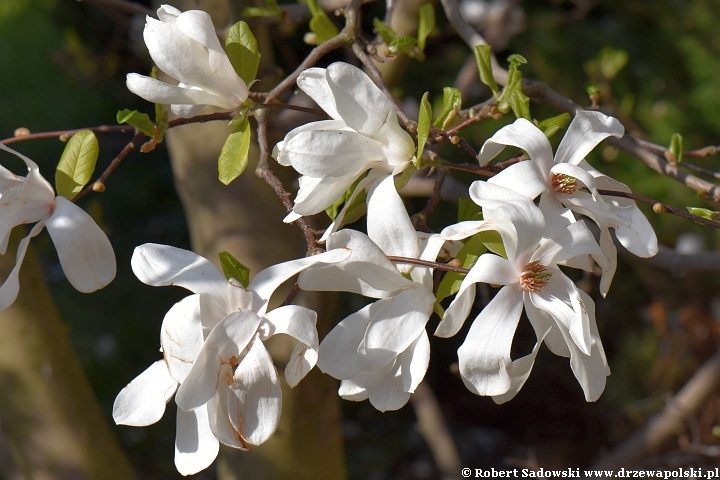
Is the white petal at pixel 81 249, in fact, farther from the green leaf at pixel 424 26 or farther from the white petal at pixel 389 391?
the green leaf at pixel 424 26

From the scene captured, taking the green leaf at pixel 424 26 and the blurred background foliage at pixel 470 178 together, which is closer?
the green leaf at pixel 424 26

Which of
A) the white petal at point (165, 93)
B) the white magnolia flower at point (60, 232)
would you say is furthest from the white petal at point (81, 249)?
the white petal at point (165, 93)

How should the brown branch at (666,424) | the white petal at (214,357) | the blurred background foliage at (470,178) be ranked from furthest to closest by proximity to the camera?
the blurred background foliage at (470,178) < the brown branch at (666,424) < the white petal at (214,357)

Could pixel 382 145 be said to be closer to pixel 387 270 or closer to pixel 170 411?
pixel 387 270

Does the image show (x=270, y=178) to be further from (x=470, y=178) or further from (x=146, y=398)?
(x=470, y=178)

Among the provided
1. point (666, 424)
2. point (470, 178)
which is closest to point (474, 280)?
point (666, 424)

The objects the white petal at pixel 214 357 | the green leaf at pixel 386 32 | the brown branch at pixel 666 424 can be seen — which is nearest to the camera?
the white petal at pixel 214 357
